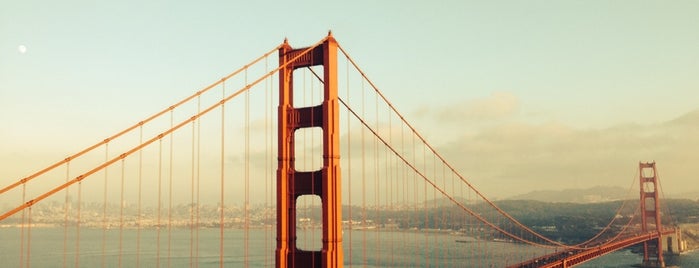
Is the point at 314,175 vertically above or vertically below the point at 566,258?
Result: above

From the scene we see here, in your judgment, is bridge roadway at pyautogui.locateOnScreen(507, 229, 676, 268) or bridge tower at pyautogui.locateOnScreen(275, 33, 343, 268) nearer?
bridge tower at pyautogui.locateOnScreen(275, 33, 343, 268)

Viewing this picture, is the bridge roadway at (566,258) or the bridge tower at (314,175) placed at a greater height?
the bridge tower at (314,175)

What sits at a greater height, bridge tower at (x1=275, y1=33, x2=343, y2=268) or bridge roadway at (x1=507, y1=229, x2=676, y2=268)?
bridge tower at (x1=275, y1=33, x2=343, y2=268)

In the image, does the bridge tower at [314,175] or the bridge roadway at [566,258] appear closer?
the bridge tower at [314,175]

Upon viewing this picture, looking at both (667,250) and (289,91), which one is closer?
(289,91)

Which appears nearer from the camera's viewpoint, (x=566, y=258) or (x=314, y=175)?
(x=314, y=175)

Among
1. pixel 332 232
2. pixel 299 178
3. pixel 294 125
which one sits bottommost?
pixel 332 232

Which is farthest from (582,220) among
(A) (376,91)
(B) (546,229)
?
(A) (376,91)

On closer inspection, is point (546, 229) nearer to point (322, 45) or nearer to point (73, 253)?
point (73, 253)
